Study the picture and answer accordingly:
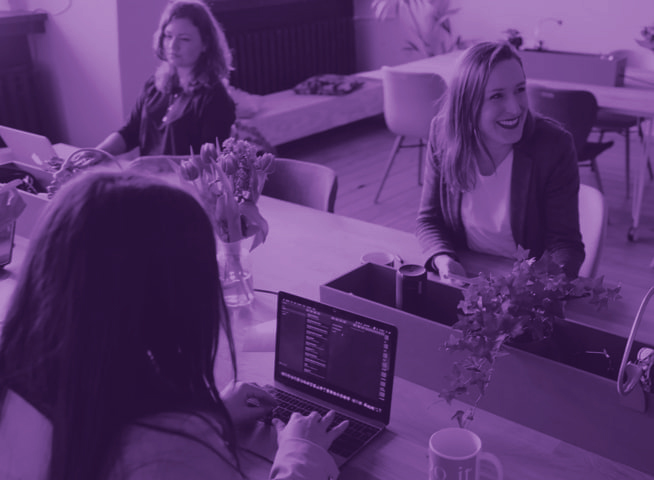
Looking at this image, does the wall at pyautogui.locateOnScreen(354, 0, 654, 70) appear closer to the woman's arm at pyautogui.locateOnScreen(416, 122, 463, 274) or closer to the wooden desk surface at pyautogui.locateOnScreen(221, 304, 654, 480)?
the woman's arm at pyautogui.locateOnScreen(416, 122, 463, 274)

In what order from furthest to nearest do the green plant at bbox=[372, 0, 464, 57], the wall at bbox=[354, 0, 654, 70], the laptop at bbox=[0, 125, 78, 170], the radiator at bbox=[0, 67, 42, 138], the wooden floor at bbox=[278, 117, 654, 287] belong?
the green plant at bbox=[372, 0, 464, 57] < the wall at bbox=[354, 0, 654, 70] < the radiator at bbox=[0, 67, 42, 138] < the wooden floor at bbox=[278, 117, 654, 287] < the laptop at bbox=[0, 125, 78, 170]

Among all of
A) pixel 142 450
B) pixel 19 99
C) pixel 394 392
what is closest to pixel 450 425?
pixel 394 392

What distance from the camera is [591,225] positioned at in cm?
219

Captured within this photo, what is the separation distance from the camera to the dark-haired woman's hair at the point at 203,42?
9.70 feet

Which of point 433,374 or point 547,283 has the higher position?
point 547,283

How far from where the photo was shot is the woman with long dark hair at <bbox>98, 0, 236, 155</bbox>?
296cm

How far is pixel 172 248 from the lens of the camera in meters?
0.99

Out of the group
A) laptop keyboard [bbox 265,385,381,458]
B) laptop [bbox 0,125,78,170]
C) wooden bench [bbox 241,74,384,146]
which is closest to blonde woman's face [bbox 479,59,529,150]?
laptop keyboard [bbox 265,385,381,458]

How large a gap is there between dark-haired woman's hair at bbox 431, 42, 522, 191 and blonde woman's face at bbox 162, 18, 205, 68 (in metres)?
1.17

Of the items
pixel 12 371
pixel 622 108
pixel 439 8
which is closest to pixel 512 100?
pixel 12 371

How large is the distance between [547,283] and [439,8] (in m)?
5.26

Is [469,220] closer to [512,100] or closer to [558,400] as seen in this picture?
[512,100]

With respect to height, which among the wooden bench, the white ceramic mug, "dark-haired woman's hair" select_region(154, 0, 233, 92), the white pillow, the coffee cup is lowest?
the wooden bench

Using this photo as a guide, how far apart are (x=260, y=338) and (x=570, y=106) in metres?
2.55
